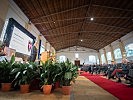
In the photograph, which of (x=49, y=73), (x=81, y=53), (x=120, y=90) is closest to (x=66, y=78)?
(x=49, y=73)

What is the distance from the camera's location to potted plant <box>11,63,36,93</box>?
2.64 meters

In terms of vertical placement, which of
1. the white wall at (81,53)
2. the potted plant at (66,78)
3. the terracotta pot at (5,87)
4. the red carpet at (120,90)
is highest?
the white wall at (81,53)

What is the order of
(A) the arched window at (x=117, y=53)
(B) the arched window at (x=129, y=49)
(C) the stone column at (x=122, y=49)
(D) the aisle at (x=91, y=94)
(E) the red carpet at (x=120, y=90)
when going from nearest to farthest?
(D) the aisle at (x=91, y=94) < (E) the red carpet at (x=120, y=90) < (B) the arched window at (x=129, y=49) < (C) the stone column at (x=122, y=49) < (A) the arched window at (x=117, y=53)

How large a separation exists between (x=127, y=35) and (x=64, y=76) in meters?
10.6

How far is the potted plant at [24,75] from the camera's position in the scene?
8.66 feet

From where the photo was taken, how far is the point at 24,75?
271cm

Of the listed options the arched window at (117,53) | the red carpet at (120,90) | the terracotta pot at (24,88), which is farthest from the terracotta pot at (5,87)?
the arched window at (117,53)

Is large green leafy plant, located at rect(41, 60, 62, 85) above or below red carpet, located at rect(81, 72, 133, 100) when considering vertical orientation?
above

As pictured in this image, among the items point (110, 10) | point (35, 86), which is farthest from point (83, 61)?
point (35, 86)

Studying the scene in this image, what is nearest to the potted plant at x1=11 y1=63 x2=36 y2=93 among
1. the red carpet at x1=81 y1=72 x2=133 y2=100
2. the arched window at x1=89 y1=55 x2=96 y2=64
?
the red carpet at x1=81 y1=72 x2=133 y2=100

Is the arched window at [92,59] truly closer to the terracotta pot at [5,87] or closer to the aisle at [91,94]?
the aisle at [91,94]

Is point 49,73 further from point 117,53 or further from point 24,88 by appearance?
point 117,53

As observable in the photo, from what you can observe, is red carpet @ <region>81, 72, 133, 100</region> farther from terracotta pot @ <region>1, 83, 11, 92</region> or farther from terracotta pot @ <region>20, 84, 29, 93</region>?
terracotta pot @ <region>1, 83, 11, 92</region>

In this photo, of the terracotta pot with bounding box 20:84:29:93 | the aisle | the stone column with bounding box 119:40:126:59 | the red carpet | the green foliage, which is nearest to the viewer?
the aisle
